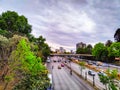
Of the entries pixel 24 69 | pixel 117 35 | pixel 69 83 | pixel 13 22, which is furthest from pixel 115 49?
pixel 24 69

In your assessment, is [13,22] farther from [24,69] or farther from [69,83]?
[24,69]

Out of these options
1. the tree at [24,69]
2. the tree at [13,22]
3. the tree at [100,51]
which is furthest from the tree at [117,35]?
the tree at [24,69]

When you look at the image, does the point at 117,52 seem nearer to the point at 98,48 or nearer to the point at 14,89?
the point at 98,48

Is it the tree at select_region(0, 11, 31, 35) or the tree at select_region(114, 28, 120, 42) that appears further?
the tree at select_region(114, 28, 120, 42)

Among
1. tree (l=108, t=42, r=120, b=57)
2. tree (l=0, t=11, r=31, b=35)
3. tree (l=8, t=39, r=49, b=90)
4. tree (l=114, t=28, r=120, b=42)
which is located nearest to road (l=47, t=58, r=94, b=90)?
tree (l=0, t=11, r=31, b=35)

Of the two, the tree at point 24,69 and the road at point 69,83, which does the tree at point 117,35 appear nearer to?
the road at point 69,83

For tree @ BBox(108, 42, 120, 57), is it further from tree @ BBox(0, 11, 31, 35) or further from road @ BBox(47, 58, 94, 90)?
tree @ BBox(0, 11, 31, 35)

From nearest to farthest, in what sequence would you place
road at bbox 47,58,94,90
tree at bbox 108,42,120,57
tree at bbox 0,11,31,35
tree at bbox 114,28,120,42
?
road at bbox 47,58,94,90 < tree at bbox 0,11,31,35 < tree at bbox 108,42,120,57 < tree at bbox 114,28,120,42

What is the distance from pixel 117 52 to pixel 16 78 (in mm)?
88112

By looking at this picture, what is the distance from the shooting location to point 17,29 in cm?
8088

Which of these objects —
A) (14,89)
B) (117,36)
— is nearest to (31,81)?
(14,89)

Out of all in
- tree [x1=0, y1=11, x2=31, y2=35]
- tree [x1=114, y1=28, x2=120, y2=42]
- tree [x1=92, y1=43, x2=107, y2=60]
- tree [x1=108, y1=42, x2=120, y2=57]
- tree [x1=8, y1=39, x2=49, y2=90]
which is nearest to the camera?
tree [x1=8, y1=39, x2=49, y2=90]

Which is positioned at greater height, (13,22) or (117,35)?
(117,35)

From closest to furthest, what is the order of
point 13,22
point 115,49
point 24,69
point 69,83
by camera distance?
1. point 24,69
2. point 69,83
3. point 13,22
4. point 115,49
